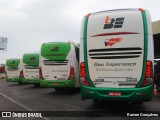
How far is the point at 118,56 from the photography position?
7828 millimetres

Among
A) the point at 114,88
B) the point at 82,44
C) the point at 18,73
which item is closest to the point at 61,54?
the point at 82,44

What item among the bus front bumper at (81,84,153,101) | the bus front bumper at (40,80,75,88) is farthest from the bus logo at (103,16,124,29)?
the bus front bumper at (40,80,75,88)

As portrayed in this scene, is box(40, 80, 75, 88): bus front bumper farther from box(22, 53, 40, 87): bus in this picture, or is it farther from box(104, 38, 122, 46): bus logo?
box(22, 53, 40, 87): bus

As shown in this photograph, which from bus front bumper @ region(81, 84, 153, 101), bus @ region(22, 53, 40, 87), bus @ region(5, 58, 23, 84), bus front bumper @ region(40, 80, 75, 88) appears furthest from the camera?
bus @ region(5, 58, 23, 84)

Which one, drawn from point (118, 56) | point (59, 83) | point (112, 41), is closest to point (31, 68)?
point (59, 83)

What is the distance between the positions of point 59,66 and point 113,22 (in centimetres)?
604

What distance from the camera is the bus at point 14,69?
23005mm

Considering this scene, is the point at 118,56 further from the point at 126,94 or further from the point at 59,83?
the point at 59,83

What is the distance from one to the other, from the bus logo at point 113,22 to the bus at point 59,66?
17.8 ft

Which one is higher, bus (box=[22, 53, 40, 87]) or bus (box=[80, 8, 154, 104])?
bus (box=[80, 8, 154, 104])

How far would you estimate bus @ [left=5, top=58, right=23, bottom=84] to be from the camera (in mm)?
23005

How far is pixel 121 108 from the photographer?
9039mm

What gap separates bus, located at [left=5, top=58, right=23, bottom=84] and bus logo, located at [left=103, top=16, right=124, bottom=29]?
16144mm

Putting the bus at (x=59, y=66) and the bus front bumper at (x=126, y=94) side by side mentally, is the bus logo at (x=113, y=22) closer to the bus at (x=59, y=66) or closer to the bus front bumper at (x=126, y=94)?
the bus front bumper at (x=126, y=94)
